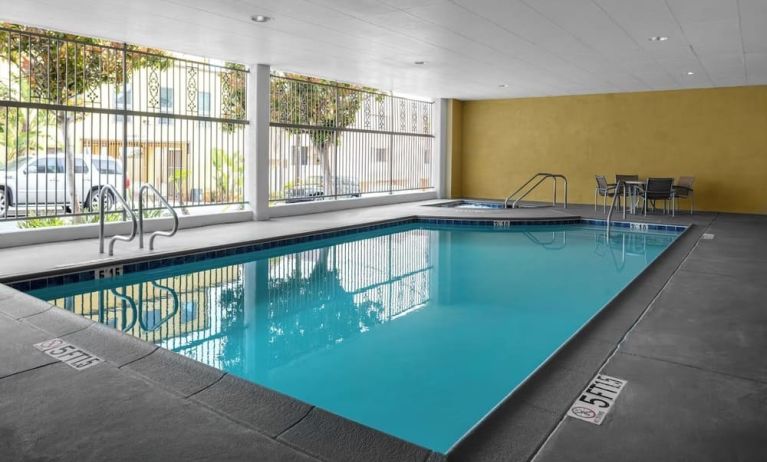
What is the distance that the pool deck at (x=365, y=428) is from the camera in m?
2.02

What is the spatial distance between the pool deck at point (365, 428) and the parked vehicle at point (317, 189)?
22.9 feet

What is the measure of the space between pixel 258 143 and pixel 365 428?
296 inches

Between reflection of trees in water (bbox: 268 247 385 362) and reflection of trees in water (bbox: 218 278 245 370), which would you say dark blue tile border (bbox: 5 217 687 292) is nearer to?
reflection of trees in water (bbox: 218 278 245 370)

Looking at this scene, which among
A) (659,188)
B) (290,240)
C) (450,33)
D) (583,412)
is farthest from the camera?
(659,188)

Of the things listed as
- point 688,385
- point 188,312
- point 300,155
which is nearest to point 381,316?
point 188,312

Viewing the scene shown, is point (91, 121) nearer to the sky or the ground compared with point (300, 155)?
nearer to the sky

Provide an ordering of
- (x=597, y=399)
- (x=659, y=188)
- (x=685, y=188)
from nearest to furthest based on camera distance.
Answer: (x=597, y=399) → (x=659, y=188) → (x=685, y=188)

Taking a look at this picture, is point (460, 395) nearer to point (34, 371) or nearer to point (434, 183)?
point (34, 371)

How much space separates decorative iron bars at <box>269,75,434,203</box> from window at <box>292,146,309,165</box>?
0.06ft

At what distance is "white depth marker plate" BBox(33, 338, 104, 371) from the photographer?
2.86 m

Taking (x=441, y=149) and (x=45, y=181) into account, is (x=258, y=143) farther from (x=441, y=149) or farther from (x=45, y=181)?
(x=441, y=149)

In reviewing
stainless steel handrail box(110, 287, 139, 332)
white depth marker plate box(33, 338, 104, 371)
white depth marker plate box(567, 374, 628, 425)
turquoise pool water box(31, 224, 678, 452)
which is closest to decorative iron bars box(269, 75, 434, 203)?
turquoise pool water box(31, 224, 678, 452)

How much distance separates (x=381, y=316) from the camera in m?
4.71

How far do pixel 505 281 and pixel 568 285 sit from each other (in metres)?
0.62
